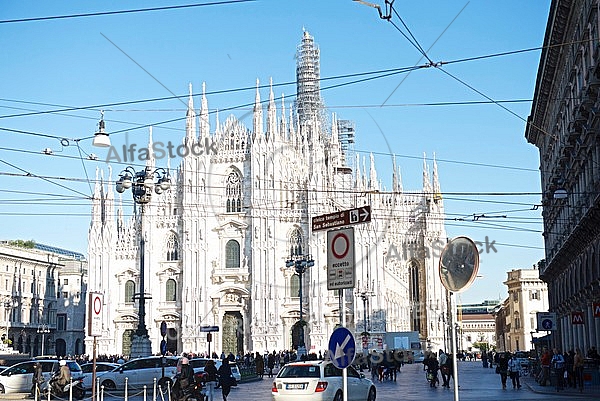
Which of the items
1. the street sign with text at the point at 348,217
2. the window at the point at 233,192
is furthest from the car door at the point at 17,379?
the window at the point at 233,192

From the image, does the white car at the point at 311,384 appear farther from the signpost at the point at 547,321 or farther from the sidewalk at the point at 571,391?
the signpost at the point at 547,321

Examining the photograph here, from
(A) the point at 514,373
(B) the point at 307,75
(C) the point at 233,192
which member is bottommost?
(A) the point at 514,373

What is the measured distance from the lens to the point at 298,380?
18.3 m

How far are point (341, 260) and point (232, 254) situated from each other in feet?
193

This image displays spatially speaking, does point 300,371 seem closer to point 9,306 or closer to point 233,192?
point 233,192

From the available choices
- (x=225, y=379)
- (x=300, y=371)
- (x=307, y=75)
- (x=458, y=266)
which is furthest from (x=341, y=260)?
(x=307, y=75)

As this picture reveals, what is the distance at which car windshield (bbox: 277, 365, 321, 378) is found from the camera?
60.4 feet

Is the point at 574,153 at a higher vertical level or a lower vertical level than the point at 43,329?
higher

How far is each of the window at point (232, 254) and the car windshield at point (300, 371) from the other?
49.8 meters

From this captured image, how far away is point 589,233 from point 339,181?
49370 millimetres

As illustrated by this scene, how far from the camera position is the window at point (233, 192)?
69.5m

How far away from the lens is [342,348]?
33.3 feet

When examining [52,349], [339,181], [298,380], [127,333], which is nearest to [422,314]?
Answer: [339,181]

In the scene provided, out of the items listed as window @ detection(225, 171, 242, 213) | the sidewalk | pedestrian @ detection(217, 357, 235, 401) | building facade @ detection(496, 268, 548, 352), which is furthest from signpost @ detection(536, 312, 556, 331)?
building facade @ detection(496, 268, 548, 352)
